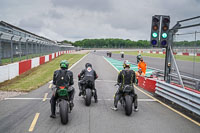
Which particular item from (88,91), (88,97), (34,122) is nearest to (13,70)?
(88,91)

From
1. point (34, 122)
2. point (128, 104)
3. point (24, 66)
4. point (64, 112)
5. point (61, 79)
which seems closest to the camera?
point (64, 112)

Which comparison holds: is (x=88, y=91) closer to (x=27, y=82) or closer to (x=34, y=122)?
Answer: (x=34, y=122)

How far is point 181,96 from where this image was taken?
691 centimetres

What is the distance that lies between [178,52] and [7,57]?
10.6 metres

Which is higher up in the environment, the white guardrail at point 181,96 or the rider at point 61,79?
the rider at point 61,79

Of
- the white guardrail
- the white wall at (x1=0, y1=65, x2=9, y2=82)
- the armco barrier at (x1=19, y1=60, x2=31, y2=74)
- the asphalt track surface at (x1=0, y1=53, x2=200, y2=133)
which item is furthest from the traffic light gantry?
the armco barrier at (x1=19, y1=60, x2=31, y2=74)

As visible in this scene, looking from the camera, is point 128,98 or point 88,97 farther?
point 88,97

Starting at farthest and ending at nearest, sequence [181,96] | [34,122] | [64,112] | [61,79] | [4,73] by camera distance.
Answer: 1. [4,73]
2. [181,96]
3. [61,79]
4. [34,122]
5. [64,112]

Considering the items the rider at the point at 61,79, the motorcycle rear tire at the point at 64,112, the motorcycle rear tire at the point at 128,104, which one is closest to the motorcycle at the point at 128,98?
the motorcycle rear tire at the point at 128,104

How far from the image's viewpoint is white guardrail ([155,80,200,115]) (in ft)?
19.8

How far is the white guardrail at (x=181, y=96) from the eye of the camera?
19.8 feet

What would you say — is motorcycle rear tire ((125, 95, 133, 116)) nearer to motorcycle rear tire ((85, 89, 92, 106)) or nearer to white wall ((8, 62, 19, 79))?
motorcycle rear tire ((85, 89, 92, 106))

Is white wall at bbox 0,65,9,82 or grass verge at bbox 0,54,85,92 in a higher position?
white wall at bbox 0,65,9,82

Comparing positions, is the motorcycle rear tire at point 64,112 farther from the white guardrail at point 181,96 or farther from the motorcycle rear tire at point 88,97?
the white guardrail at point 181,96
